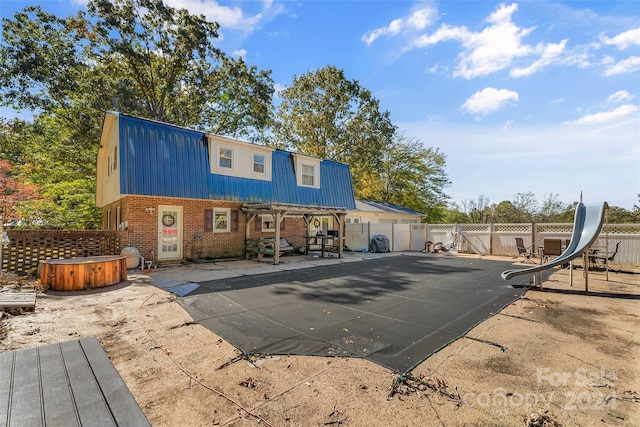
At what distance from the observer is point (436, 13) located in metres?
7.95

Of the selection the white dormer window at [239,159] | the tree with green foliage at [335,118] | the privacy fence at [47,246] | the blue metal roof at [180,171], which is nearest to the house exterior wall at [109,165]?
the blue metal roof at [180,171]

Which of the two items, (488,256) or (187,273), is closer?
(187,273)

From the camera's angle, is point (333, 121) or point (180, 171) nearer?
point (180, 171)

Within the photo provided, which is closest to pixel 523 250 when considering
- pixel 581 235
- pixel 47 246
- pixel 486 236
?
pixel 486 236

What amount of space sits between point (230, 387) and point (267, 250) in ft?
28.4

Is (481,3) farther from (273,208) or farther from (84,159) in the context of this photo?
(84,159)

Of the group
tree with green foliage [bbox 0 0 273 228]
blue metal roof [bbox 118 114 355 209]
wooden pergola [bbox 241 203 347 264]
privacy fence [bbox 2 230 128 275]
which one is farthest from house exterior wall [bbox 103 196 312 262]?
tree with green foliage [bbox 0 0 273 228]

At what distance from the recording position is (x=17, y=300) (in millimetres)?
4961

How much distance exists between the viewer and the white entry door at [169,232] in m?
10.3

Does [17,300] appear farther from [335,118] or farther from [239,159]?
[335,118]

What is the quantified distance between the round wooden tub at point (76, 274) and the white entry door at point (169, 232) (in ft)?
11.3

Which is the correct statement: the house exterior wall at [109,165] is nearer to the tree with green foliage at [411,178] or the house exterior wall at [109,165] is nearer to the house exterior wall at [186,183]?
the house exterior wall at [186,183]

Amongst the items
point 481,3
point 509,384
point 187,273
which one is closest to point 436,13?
point 481,3

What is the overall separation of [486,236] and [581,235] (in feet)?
26.2
